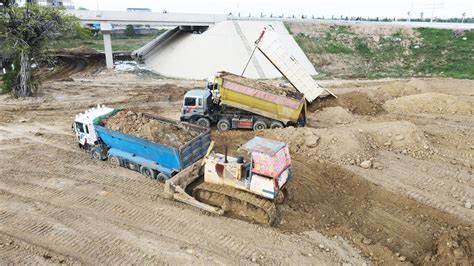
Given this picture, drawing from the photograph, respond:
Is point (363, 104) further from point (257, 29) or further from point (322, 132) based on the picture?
point (257, 29)

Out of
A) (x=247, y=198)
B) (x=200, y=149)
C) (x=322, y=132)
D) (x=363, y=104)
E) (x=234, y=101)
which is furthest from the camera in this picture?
(x=363, y=104)

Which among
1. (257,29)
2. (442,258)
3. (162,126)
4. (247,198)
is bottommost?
(442,258)

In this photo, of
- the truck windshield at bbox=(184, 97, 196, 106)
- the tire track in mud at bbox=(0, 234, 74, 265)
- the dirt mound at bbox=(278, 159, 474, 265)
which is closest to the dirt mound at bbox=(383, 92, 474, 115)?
the dirt mound at bbox=(278, 159, 474, 265)

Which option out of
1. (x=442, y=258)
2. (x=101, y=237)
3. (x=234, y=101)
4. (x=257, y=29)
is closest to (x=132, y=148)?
(x=101, y=237)

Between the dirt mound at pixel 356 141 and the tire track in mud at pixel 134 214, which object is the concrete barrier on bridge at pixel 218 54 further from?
the tire track in mud at pixel 134 214

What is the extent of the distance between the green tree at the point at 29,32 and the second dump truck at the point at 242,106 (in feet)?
38.9

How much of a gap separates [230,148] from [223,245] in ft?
22.0

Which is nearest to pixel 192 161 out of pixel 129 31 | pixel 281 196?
pixel 281 196

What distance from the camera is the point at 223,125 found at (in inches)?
723

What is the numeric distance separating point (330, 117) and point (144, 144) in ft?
35.3

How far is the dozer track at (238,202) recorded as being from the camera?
33.6 ft

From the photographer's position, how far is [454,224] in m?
10.6

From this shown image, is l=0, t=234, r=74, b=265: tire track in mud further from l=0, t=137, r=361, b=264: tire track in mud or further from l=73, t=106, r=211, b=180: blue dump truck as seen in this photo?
l=73, t=106, r=211, b=180: blue dump truck

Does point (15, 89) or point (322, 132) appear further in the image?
point (15, 89)
